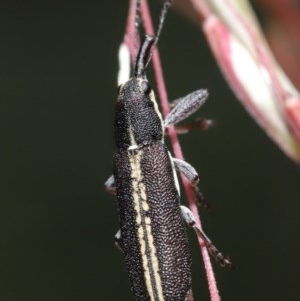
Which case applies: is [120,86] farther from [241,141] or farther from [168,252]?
[241,141]

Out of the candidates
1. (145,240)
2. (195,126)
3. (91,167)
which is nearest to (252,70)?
(195,126)

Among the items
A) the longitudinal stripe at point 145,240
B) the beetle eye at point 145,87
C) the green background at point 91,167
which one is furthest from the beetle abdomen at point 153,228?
the green background at point 91,167

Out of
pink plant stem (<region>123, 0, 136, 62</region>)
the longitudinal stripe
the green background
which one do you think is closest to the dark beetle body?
the longitudinal stripe

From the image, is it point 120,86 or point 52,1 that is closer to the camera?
point 120,86

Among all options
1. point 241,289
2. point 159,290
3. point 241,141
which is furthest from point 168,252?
point 241,141

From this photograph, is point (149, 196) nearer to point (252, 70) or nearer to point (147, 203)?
point (147, 203)

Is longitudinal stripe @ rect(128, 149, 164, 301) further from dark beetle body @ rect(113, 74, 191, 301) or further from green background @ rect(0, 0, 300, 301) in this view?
green background @ rect(0, 0, 300, 301)
